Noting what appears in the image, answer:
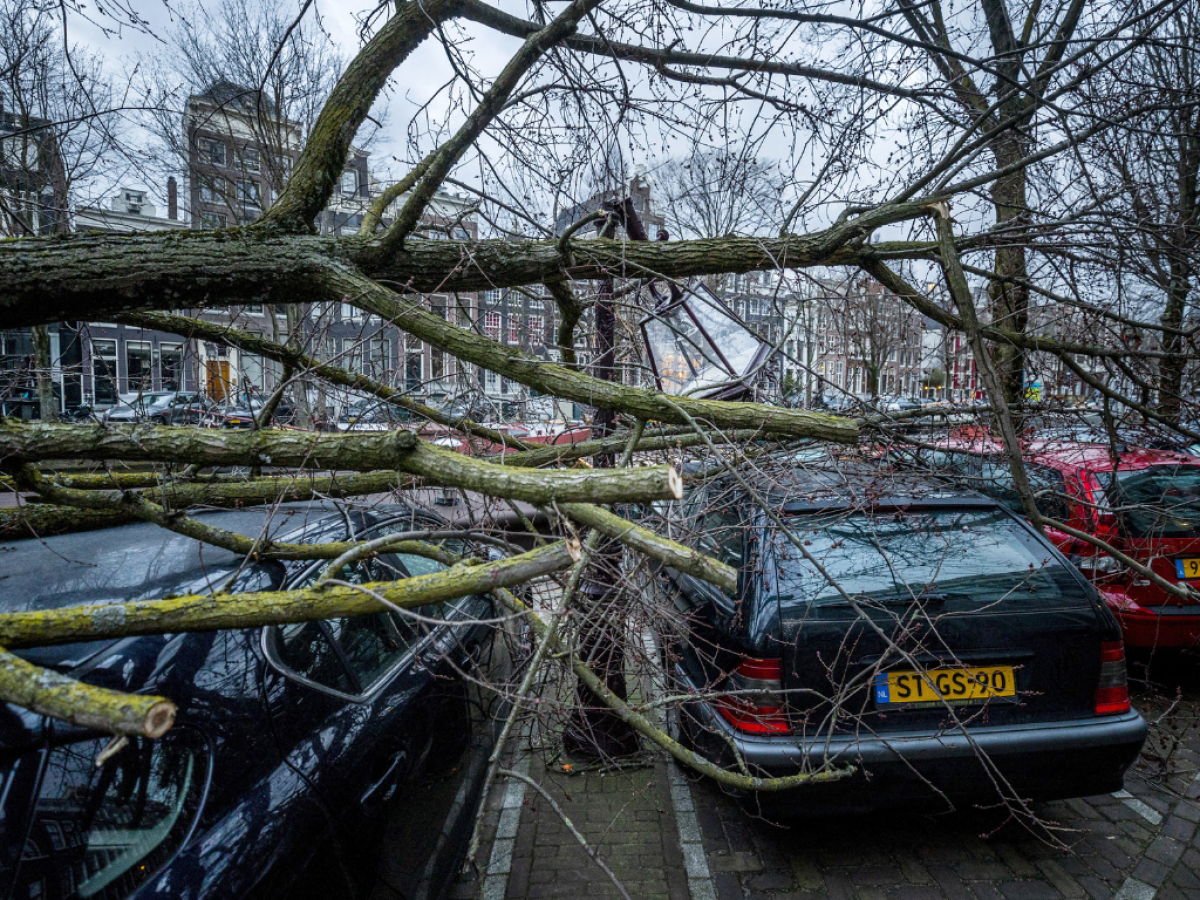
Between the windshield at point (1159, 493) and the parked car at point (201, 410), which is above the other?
the parked car at point (201, 410)

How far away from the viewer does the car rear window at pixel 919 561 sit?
307cm

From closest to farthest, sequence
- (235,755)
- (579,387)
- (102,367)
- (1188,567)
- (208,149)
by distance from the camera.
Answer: (235,755)
(579,387)
(102,367)
(1188,567)
(208,149)

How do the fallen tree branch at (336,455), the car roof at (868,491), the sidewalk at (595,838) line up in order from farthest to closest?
the car roof at (868,491)
the sidewalk at (595,838)
the fallen tree branch at (336,455)

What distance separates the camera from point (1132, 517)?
183 inches

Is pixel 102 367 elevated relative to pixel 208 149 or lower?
lower

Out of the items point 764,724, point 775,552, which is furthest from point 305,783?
A: point 775,552

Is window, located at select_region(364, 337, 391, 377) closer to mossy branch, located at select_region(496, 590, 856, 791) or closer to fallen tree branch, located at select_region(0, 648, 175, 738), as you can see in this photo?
mossy branch, located at select_region(496, 590, 856, 791)

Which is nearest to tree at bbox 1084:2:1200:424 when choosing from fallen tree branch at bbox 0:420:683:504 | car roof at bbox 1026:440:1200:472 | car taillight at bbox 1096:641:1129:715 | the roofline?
car roof at bbox 1026:440:1200:472

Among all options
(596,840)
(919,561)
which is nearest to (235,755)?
(596,840)

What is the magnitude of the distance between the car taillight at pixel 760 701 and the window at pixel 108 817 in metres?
1.98

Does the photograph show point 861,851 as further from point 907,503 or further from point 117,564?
point 117,564

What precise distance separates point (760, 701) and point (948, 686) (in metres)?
0.81

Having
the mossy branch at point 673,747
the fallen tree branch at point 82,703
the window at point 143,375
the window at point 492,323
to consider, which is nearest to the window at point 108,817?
the fallen tree branch at point 82,703

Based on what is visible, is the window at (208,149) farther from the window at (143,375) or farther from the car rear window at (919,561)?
the car rear window at (919,561)
